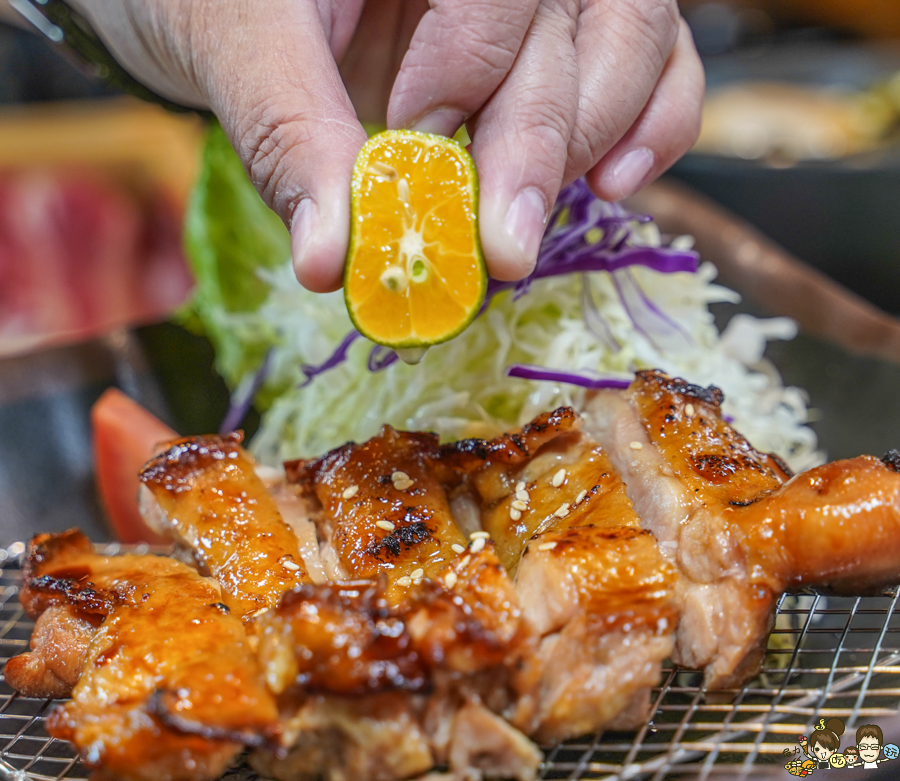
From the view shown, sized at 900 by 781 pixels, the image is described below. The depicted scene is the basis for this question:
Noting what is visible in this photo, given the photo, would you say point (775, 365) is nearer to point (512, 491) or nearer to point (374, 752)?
point (512, 491)

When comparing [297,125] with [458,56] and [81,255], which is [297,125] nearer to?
[458,56]

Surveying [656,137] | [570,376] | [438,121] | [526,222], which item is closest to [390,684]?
[526,222]

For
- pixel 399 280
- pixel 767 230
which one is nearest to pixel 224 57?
pixel 399 280

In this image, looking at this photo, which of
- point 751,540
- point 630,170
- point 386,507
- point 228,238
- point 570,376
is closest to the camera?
point 751,540

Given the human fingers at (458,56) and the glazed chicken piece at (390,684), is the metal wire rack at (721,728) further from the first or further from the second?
the human fingers at (458,56)

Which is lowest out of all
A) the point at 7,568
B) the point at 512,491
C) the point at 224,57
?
the point at 7,568

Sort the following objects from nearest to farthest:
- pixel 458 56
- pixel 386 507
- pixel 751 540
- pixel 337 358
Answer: pixel 751 540, pixel 458 56, pixel 386 507, pixel 337 358

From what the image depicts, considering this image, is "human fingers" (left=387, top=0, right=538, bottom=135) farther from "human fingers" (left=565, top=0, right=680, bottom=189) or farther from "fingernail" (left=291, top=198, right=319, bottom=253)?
"fingernail" (left=291, top=198, right=319, bottom=253)

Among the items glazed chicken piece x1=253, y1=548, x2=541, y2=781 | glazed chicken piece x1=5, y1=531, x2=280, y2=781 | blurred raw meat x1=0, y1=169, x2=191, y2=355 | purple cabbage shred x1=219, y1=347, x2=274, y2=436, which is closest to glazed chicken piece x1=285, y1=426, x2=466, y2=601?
glazed chicken piece x1=253, y1=548, x2=541, y2=781
